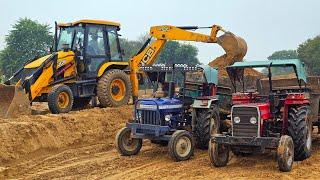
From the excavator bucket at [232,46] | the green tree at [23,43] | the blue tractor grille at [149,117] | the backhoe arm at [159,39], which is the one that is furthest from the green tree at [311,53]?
the blue tractor grille at [149,117]

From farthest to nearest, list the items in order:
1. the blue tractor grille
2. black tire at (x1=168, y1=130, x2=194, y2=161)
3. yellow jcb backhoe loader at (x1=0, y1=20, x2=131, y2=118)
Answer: yellow jcb backhoe loader at (x1=0, y1=20, x2=131, y2=118)
the blue tractor grille
black tire at (x1=168, y1=130, x2=194, y2=161)

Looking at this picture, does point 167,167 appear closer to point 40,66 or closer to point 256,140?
point 256,140

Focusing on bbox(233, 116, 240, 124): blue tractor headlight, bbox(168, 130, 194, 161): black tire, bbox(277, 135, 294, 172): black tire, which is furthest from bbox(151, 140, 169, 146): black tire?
bbox(277, 135, 294, 172): black tire

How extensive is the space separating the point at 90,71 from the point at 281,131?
716cm

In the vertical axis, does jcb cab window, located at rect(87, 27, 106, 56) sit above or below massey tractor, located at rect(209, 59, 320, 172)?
above

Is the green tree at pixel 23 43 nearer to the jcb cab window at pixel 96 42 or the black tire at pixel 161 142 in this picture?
the jcb cab window at pixel 96 42

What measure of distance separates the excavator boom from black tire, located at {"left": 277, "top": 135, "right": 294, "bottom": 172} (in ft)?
25.1

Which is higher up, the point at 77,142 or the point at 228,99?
the point at 228,99

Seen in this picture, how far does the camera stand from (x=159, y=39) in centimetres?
1619

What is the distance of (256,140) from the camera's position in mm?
8969

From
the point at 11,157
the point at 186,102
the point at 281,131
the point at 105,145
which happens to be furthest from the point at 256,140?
the point at 11,157

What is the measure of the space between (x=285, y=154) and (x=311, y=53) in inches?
1722

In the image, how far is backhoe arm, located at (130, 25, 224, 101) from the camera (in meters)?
15.8

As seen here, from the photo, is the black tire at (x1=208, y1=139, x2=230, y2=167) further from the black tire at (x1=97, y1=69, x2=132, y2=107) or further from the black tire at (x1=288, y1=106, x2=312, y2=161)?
the black tire at (x1=97, y1=69, x2=132, y2=107)
